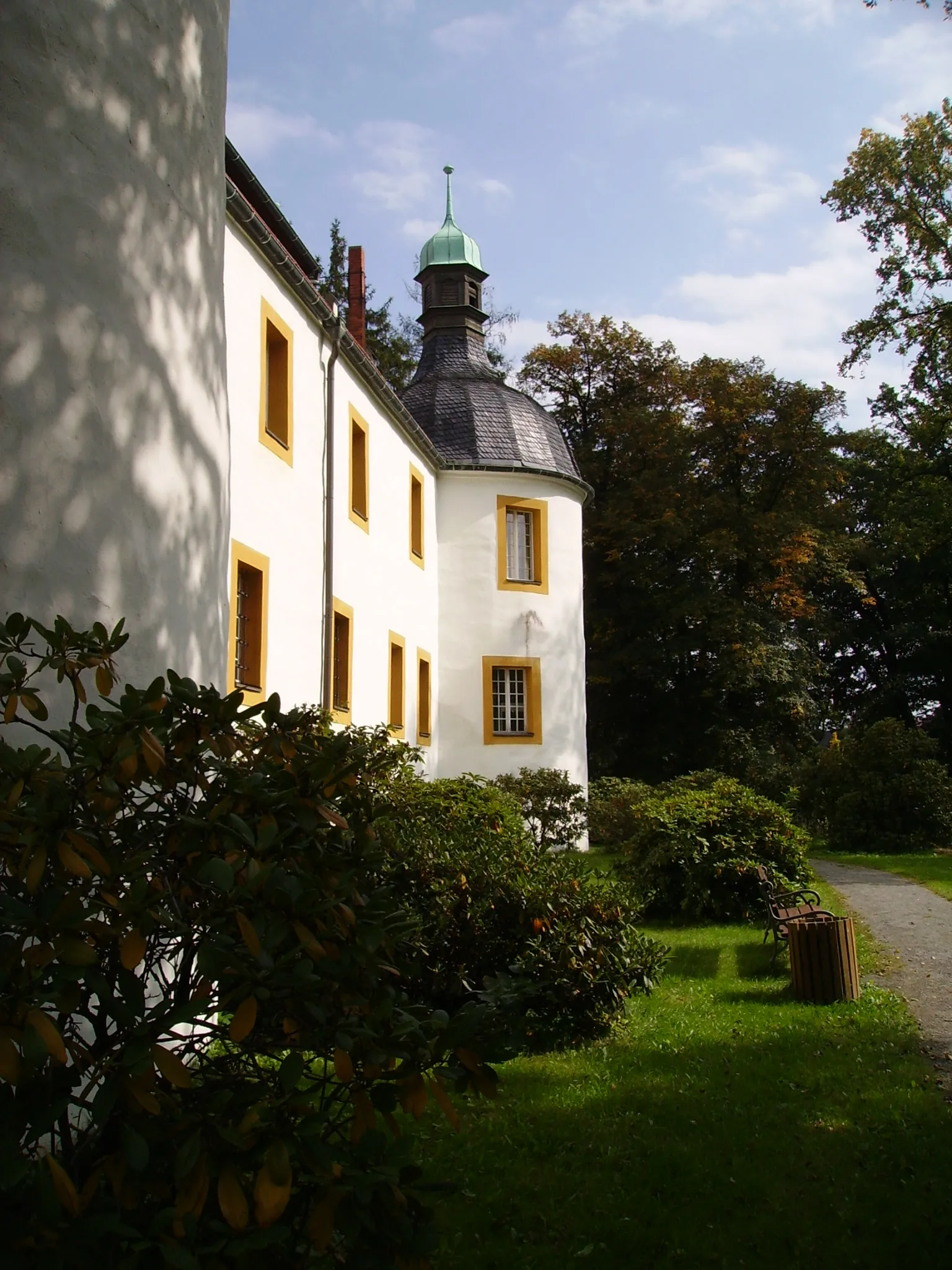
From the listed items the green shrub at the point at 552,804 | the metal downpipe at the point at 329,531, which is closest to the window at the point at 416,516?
the green shrub at the point at 552,804

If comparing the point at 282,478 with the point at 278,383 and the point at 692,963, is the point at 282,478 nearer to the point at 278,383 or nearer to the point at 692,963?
the point at 278,383

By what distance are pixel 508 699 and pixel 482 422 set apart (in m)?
5.95

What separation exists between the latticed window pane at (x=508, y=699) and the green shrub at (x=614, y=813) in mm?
2240

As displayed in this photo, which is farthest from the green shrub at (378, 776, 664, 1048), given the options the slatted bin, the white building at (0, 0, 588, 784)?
the white building at (0, 0, 588, 784)

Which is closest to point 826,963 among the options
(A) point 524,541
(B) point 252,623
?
(B) point 252,623

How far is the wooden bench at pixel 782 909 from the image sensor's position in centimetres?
966

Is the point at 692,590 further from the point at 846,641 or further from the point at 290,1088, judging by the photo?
the point at 290,1088

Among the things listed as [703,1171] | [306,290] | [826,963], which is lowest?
[703,1171]

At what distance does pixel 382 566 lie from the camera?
63.3 feet

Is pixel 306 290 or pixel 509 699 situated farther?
pixel 509 699

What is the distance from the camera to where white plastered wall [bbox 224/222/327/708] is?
13.0 m

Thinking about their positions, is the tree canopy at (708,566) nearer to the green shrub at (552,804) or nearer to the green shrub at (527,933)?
the green shrub at (552,804)

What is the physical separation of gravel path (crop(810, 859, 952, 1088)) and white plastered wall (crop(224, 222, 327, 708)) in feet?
23.7

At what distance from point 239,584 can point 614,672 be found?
2118 cm
